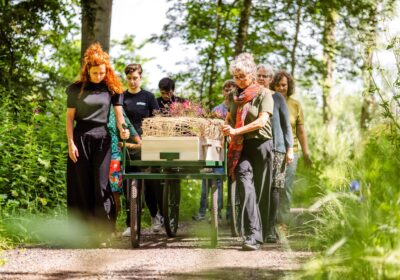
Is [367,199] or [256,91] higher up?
[256,91]

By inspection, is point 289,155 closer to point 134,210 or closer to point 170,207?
point 170,207

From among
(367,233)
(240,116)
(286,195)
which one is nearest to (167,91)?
(286,195)

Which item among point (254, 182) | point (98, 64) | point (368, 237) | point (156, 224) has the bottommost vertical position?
point (156, 224)

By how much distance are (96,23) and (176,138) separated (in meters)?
5.17

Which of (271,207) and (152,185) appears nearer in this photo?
(271,207)

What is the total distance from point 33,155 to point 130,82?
1695 mm

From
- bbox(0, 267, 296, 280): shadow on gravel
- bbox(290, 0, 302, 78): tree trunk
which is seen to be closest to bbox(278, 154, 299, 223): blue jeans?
bbox(0, 267, 296, 280): shadow on gravel

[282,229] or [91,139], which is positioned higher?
[91,139]

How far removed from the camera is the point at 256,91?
9078 mm

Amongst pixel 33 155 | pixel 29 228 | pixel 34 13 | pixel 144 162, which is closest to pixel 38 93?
pixel 34 13

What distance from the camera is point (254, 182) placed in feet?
30.7

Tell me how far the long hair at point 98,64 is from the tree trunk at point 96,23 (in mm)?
4247

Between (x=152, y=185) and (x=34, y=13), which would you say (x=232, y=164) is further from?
(x=34, y=13)

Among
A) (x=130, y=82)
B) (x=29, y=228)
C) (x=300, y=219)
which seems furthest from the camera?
(x=300, y=219)
